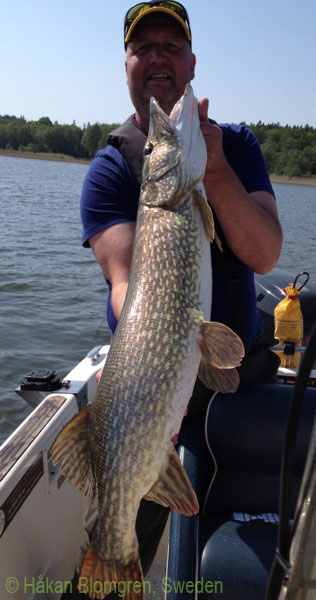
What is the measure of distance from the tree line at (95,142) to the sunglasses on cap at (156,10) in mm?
67437

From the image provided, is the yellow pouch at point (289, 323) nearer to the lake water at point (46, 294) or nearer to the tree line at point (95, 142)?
the lake water at point (46, 294)

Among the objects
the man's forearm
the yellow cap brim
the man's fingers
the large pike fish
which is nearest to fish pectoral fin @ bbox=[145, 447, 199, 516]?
the large pike fish

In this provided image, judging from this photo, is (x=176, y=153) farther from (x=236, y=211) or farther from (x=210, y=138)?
(x=236, y=211)

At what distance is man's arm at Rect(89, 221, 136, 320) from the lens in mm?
2371

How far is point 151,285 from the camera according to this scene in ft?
6.39

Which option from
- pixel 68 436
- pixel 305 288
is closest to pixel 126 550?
pixel 68 436

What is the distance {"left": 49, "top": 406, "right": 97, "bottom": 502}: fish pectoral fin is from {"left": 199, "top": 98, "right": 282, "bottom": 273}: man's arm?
3.14 ft

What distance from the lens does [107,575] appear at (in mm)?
1812

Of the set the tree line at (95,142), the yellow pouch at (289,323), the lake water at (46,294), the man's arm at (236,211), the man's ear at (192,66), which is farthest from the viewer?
the tree line at (95,142)

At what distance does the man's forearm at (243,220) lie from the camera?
7.12 ft
